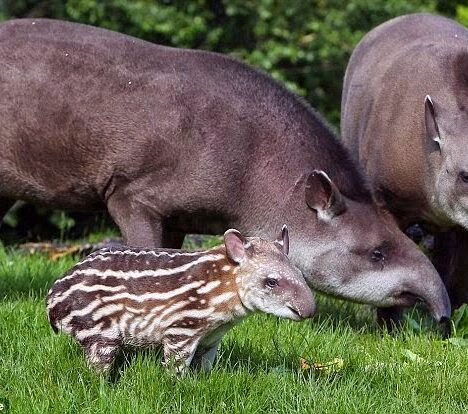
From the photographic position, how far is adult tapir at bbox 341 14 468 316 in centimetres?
805

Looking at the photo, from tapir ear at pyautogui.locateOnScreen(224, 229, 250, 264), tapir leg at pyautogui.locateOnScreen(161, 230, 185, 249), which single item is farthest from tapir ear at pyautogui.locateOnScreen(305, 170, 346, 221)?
tapir ear at pyautogui.locateOnScreen(224, 229, 250, 264)

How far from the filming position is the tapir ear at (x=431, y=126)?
8031 millimetres

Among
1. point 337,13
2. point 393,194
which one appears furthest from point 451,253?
point 337,13

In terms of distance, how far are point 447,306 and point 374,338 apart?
539 millimetres

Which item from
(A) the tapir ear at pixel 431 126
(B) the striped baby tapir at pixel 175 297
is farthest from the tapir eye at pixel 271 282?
(A) the tapir ear at pixel 431 126

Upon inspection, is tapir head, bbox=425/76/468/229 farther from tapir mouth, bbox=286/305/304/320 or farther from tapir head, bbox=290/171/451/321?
tapir mouth, bbox=286/305/304/320

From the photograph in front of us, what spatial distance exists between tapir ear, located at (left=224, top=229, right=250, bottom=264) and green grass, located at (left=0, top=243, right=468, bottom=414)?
60 centimetres

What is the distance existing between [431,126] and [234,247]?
108 inches

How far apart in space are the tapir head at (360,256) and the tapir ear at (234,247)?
174cm

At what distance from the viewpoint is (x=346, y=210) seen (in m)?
7.68

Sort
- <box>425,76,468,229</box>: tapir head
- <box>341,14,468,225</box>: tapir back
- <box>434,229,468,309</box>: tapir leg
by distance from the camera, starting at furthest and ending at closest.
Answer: <box>434,229,468,309</box>: tapir leg < <box>341,14,468,225</box>: tapir back < <box>425,76,468,229</box>: tapir head

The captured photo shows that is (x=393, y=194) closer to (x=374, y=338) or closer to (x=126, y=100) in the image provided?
(x=374, y=338)

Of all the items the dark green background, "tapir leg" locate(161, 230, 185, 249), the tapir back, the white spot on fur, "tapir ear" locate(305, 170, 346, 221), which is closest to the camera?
the white spot on fur

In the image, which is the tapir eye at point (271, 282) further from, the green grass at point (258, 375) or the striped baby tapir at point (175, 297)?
the green grass at point (258, 375)
